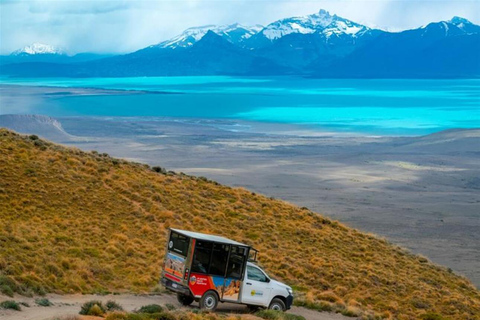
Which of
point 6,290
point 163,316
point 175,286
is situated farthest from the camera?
point 175,286

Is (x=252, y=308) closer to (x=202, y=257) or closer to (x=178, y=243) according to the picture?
(x=202, y=257)

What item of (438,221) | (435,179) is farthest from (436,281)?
(435,179)

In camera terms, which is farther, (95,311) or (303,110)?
(303,110)

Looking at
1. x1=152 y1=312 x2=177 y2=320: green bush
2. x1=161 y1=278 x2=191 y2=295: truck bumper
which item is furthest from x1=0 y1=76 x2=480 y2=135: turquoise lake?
x1=152 y1=312 x2=177 y2=320: green bush

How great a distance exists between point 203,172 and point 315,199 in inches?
583

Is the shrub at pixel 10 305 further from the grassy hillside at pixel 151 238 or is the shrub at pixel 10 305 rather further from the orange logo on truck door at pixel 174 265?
the orange logo on truck door at pixel 174 265

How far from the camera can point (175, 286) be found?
59.1 ft

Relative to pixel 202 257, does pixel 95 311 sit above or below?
below

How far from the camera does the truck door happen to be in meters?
18.3

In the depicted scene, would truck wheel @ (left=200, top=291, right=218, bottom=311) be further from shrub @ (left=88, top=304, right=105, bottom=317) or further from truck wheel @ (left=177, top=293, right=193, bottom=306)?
shrub @ (left=88, top=304, right=105, bottom=317)

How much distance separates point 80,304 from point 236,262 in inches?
146

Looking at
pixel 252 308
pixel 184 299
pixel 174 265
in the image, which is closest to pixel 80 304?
pixel 174 265

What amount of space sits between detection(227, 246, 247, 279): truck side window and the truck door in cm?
31

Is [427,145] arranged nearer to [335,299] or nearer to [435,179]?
[435,179]
